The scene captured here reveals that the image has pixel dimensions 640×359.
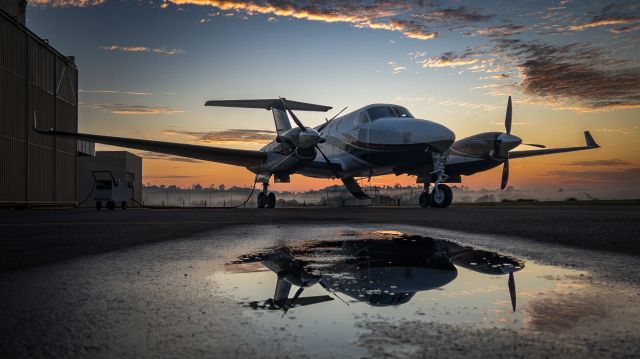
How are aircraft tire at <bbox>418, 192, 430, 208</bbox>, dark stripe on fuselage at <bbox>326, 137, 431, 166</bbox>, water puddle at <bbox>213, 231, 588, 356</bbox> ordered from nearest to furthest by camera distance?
1. water puddle at <bbox>213, 231, 588, 356</bbox>
2. dark stripe on fuselage at <bbox>326, 137, 431, 166</bbox>
3. aircraft tire at <bbox>418, 192, 430, 208</bbox>

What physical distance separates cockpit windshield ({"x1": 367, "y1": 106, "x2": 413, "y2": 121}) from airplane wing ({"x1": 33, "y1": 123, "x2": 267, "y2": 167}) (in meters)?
5.88

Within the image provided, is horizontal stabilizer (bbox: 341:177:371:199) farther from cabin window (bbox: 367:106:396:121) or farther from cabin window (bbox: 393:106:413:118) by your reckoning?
cabin window (bbox: 393:106:413:118)

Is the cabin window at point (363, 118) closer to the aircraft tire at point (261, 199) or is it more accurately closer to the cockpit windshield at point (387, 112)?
the cockpit windshield at point (387, 112)

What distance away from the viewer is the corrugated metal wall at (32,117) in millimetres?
31438

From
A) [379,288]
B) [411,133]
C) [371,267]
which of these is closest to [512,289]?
[379,288]

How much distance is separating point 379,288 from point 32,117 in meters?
38.5

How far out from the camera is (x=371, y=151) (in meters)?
21.6

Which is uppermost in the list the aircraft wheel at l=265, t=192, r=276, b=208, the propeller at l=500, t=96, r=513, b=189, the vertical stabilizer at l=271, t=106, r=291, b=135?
the vertical stabilizer at l=271, t=106, r=291, b=135

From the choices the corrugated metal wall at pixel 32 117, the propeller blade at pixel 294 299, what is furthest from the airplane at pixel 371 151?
the propeller blade at pixel 294 299

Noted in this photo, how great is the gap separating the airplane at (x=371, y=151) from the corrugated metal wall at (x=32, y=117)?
46.4 ft

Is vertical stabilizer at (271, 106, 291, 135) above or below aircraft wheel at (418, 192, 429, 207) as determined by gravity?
above

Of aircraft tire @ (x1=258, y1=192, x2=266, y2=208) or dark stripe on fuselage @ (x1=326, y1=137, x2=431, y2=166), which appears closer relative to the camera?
dark stripe on fuselage @ (x1=326, y1=137, x2=431, y2=166)

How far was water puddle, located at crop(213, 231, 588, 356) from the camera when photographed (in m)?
2.35

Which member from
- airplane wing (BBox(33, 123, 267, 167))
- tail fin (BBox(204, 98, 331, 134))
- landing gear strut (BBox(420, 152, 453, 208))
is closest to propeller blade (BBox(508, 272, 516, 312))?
landing gear strut (BBox(420, 152, 453, 208))
